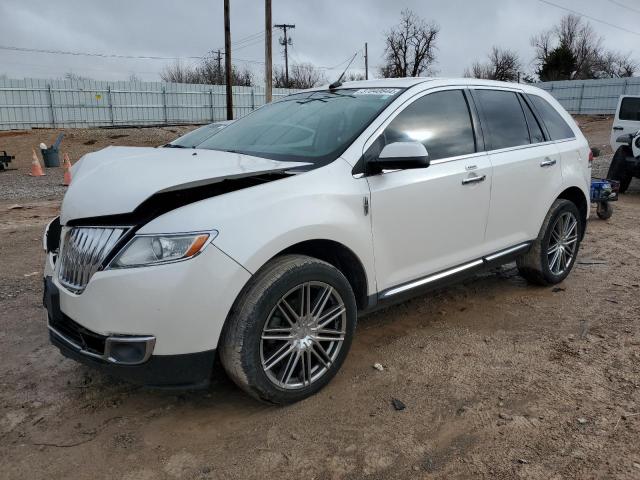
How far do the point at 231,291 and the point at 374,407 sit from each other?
1.08 meters

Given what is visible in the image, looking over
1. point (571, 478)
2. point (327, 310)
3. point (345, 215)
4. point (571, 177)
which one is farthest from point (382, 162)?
point (571, 177)

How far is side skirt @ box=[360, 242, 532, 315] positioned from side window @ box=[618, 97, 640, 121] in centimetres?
1038

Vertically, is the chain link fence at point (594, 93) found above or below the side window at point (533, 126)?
above

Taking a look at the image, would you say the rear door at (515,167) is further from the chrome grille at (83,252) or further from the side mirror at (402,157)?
the chrome grille at (83,252)

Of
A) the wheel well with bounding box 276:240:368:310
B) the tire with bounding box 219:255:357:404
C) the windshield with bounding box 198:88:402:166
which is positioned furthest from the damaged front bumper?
the windshield with bounding box 198:88:402:166

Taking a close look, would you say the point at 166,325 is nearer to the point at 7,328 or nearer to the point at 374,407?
the point at 374,407

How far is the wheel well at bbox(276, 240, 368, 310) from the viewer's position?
3.04 meters

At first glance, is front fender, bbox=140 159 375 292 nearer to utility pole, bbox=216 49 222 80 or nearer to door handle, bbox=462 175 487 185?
door handle, bbox=462 175 487 185

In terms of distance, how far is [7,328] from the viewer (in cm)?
409

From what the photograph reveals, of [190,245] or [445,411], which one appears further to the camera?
[445,411]

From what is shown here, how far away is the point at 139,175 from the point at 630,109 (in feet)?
Result: 43.9

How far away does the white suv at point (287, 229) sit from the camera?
2494mm

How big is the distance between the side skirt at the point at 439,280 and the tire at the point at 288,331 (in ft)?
1.00

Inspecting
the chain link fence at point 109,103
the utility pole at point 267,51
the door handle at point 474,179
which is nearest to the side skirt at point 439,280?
the door handle at point 474,179
